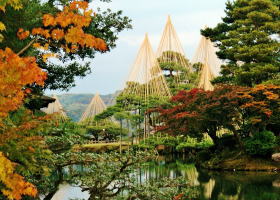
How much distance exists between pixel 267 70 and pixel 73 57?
33.4ft

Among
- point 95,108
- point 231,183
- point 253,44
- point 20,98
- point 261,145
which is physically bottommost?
point 231,183

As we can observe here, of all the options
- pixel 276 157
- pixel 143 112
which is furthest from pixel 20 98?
pixel 143 112

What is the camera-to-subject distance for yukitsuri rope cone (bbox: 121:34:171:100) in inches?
1000

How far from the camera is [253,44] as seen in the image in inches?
731

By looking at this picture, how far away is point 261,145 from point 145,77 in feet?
35.9

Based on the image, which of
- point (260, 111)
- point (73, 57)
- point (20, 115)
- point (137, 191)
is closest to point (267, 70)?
point (260, 111)

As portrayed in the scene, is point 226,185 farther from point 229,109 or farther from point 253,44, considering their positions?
point 253,44

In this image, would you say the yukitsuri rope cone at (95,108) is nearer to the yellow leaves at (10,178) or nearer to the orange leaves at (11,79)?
the orange leaves at (11,79)

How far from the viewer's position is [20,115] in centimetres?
486

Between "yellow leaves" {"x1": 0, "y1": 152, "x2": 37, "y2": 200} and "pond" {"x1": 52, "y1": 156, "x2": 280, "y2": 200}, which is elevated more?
"yellow leaves" {"x1": 0, "y1": 152, "x2": 37, "y2": 200}

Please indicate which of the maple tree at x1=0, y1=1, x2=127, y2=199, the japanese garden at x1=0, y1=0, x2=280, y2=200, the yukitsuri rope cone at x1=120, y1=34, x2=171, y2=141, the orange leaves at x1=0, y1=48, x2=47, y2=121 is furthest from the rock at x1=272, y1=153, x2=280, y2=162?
the orange leaves at x1=0, y1=48, x2=47, y2=121

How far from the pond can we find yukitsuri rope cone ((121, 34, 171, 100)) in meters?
9.77

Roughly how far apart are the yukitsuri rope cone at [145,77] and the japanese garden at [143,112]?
0.06 meters

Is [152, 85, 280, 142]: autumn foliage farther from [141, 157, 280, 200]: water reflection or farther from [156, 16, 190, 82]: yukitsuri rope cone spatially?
[156, 16, 190, 82]: yukitsuri rope cone
